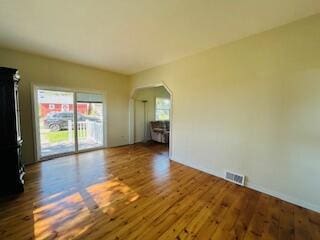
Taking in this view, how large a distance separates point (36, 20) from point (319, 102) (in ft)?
14.2

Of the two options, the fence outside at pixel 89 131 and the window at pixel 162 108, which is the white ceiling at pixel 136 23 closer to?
the fence outside at pixel 89 131

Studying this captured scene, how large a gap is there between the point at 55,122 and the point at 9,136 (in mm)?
2010

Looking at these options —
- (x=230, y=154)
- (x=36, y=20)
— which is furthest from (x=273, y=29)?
(x=36, y=20)

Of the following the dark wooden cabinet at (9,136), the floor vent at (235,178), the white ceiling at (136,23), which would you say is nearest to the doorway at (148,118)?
the white ceiling at (136,23)

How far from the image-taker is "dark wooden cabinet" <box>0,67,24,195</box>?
7.89 ft

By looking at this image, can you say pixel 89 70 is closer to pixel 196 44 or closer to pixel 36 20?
pixel 36 20

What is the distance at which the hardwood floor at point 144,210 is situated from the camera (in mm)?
1795

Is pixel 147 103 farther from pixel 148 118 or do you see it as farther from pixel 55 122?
pixel 55 122

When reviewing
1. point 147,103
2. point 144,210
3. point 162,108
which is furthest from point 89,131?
point 144,210

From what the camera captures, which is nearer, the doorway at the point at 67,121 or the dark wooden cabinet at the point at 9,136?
the dark wooden cabinet at the point at 9,136

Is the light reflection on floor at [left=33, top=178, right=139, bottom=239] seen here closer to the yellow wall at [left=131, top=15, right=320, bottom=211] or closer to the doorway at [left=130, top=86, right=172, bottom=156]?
the yellow wall at [left=131, top=15, right=320, bottom=211]

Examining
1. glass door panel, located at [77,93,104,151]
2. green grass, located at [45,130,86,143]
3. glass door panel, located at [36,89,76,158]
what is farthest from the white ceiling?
green grass, located at [45,130,86,143]

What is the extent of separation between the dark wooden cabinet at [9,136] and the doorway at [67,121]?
1.64 meters

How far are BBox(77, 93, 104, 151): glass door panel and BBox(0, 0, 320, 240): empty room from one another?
0.66 meters
